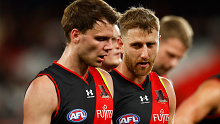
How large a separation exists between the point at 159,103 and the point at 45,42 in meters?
6.20

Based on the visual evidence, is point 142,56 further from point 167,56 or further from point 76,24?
point 167,56

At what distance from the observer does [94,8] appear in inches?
121

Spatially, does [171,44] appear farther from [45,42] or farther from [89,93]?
[45,42]

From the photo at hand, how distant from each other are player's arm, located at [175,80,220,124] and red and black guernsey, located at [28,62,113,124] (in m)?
0.80

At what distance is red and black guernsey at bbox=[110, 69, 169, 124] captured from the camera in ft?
10.8

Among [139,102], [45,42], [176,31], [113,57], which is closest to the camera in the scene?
[139,102]

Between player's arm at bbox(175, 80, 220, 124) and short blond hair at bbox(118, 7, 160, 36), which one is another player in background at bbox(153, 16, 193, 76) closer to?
player's arm at bbox(175, 80, 220, 124)

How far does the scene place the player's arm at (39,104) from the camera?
269cm

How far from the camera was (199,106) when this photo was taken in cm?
342

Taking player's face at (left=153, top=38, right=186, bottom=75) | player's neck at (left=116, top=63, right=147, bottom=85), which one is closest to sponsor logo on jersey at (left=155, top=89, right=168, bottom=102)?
player's neck at (left=116, top=63, right=147, bottom=85)

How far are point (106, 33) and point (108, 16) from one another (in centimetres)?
18

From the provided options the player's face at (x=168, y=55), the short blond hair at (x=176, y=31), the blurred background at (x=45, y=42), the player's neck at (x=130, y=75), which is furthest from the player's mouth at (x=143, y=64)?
the blurred background at (x=45, y=42)

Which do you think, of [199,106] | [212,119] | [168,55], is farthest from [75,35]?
[168,55]

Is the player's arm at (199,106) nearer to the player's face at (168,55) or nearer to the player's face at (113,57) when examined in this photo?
the player's face at (113,57)
